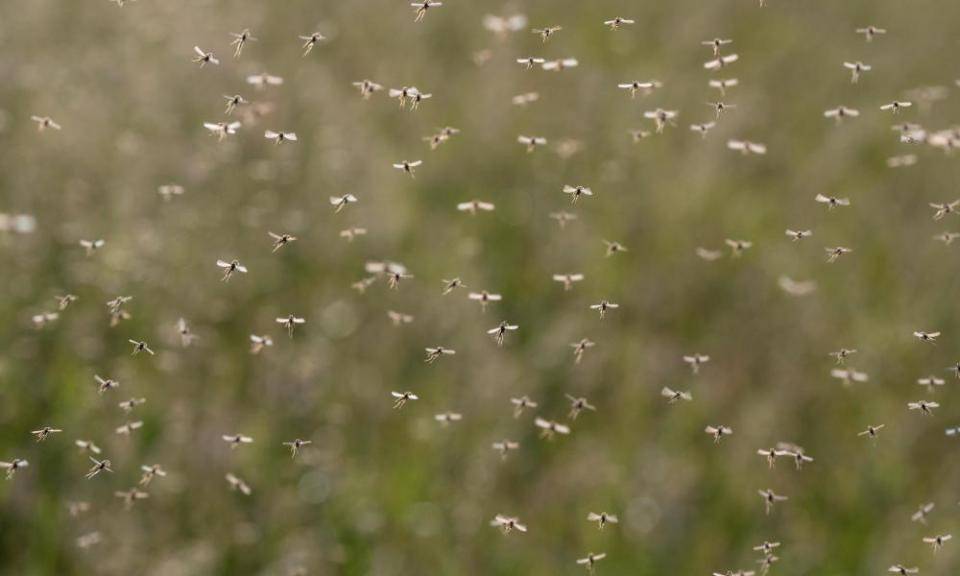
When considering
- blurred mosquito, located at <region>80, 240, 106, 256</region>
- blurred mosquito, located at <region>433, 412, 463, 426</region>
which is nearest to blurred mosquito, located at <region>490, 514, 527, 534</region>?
blurred mosquito, located at <region>433, 412, 463, 426</region>

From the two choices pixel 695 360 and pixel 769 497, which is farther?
pixel 769 497

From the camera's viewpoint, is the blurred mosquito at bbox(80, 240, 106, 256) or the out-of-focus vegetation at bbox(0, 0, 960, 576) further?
the out-of-focus vegetation at bbox(0, 0, 960, 576)

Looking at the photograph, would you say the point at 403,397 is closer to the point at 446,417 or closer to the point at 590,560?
the point at 590,560

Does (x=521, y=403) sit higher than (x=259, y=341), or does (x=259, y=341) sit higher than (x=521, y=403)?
(x=521, y=403)

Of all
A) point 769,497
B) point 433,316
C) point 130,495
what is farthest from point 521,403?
point 433,316

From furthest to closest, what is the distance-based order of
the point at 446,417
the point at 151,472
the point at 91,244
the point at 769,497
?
1. the point at 769,497
2. the point at 446,417
3. the point at 151,472
4. the point at 91,244

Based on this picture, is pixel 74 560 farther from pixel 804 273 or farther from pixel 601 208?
pixel 804 273

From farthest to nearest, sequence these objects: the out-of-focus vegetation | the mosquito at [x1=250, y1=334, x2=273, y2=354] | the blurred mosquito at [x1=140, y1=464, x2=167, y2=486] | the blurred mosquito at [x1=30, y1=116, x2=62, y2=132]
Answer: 1. the out-of-focus vegetation
2. the blurred mosquito at [x1=30, y1=116, x2=62, y2=132]
3. the blurred mosquito at [x1=140, y1=464, x2=167, y2=486]
4. the mosquito at [x1=250, y1=334, x2=273, y2=354]

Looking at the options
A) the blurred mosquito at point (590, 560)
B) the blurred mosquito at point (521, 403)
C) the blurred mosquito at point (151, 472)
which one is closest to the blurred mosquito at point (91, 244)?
the blurred mosquito at point (151, 472)

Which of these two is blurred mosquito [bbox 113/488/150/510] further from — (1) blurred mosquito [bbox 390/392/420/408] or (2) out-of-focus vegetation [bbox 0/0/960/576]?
(1) blurred mosquito [bbox 390/392/420/408]

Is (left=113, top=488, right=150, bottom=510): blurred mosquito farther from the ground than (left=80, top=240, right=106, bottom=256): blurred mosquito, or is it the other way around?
(left=80, top=240, right=106, bottom=256): blurred mosquito
